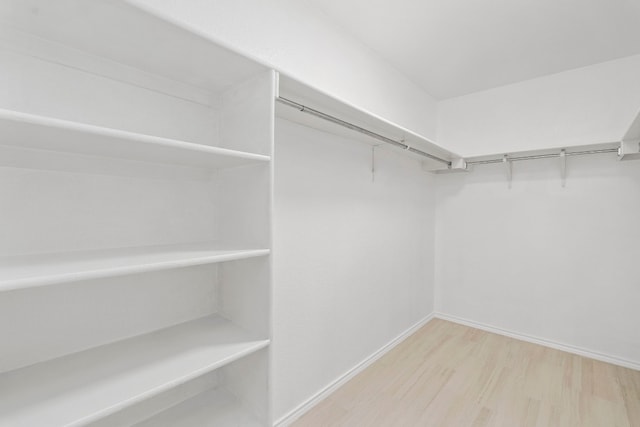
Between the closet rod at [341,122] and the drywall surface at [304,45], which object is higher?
the drywall surface at [304,45]

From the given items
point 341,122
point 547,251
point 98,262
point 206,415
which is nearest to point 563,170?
point 547,251

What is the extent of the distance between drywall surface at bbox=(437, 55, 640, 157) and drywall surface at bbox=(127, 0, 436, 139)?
0.80 m

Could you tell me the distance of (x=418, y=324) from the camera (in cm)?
300

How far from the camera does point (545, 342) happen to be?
8.69ft

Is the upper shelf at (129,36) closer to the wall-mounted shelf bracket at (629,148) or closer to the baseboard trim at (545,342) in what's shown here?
the wall-mounted shelf bracket at (629,148)

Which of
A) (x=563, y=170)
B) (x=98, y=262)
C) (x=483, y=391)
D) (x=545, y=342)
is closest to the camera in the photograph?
(x=98, y=262)

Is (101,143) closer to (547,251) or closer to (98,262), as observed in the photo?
(98,262)

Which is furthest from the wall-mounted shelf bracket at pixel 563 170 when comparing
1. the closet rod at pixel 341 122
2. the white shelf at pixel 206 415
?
the white shelf at pixel 206 415

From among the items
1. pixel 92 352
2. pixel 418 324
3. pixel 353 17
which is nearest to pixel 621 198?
pixel 418 324

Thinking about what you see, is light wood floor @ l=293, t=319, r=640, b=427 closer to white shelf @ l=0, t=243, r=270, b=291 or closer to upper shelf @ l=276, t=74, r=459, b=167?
white shelf @ l=0, t=243, r=270, b=291

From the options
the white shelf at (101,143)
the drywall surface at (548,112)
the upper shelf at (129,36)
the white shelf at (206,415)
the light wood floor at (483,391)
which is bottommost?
the light wood floor at (483,391)

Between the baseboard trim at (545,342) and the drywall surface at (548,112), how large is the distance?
1754 mm

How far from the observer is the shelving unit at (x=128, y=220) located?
2.54ft

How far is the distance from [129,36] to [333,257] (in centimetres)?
156
